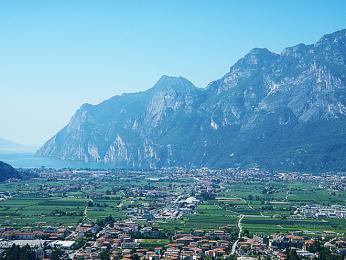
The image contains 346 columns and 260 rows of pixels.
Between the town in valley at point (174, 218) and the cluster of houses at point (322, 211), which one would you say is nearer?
the town in valley at point (174, 218)

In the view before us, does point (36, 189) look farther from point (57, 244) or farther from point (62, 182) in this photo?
point (57, 244)

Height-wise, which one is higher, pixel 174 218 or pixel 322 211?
pixel 322 211

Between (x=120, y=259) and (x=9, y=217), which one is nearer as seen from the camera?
(x=120, y=259)

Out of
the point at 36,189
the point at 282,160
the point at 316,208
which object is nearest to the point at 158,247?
the point at 316,208

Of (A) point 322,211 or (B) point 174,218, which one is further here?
(A) point 322,211

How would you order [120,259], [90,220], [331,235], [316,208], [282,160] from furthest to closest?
[282,160] → [316,208] → [90,220] → [331,235] → [120,259]

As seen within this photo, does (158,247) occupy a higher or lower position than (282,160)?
lower

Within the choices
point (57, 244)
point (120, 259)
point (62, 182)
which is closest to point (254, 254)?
point (120, 259)

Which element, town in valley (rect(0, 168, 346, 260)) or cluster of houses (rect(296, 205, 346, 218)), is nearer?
town in valley (rect(0, 168, 346, 260))

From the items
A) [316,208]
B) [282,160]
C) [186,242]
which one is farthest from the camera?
[282,160]

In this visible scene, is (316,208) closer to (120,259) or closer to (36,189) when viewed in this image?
(120,259)
